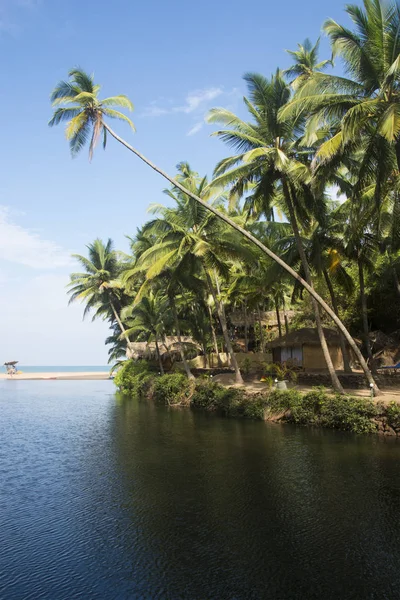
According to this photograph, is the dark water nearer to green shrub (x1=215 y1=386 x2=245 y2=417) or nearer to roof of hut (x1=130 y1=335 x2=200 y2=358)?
green shrub (x1=215 y1=386 x2=245 y2=417)

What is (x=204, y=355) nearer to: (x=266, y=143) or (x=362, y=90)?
(x=266, y=143)

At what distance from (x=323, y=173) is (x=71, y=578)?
1387cm

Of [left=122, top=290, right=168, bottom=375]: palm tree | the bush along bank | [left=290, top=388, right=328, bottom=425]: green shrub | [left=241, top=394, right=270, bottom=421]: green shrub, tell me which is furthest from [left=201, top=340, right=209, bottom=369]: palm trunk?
[left=290, top=388, right=328, bottom=425]: green shrub

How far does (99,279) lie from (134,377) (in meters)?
9.99

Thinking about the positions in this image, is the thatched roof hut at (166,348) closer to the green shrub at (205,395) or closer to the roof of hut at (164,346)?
the roof of hut at (164,346)

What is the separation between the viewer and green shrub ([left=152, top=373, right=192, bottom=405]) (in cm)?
2577

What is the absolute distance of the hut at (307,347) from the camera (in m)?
26.0

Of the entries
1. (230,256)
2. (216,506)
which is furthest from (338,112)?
(216,506)

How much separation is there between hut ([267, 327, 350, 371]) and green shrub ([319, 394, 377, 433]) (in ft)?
30.5

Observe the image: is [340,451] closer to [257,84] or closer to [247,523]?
[247,523]

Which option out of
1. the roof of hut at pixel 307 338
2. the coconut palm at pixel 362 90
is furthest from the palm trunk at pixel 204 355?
the coconut palm at pixel 362 90

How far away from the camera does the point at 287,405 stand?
17891mm

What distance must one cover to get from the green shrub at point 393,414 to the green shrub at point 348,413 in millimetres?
508

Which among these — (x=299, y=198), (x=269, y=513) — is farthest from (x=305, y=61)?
(x=269, y=513)
